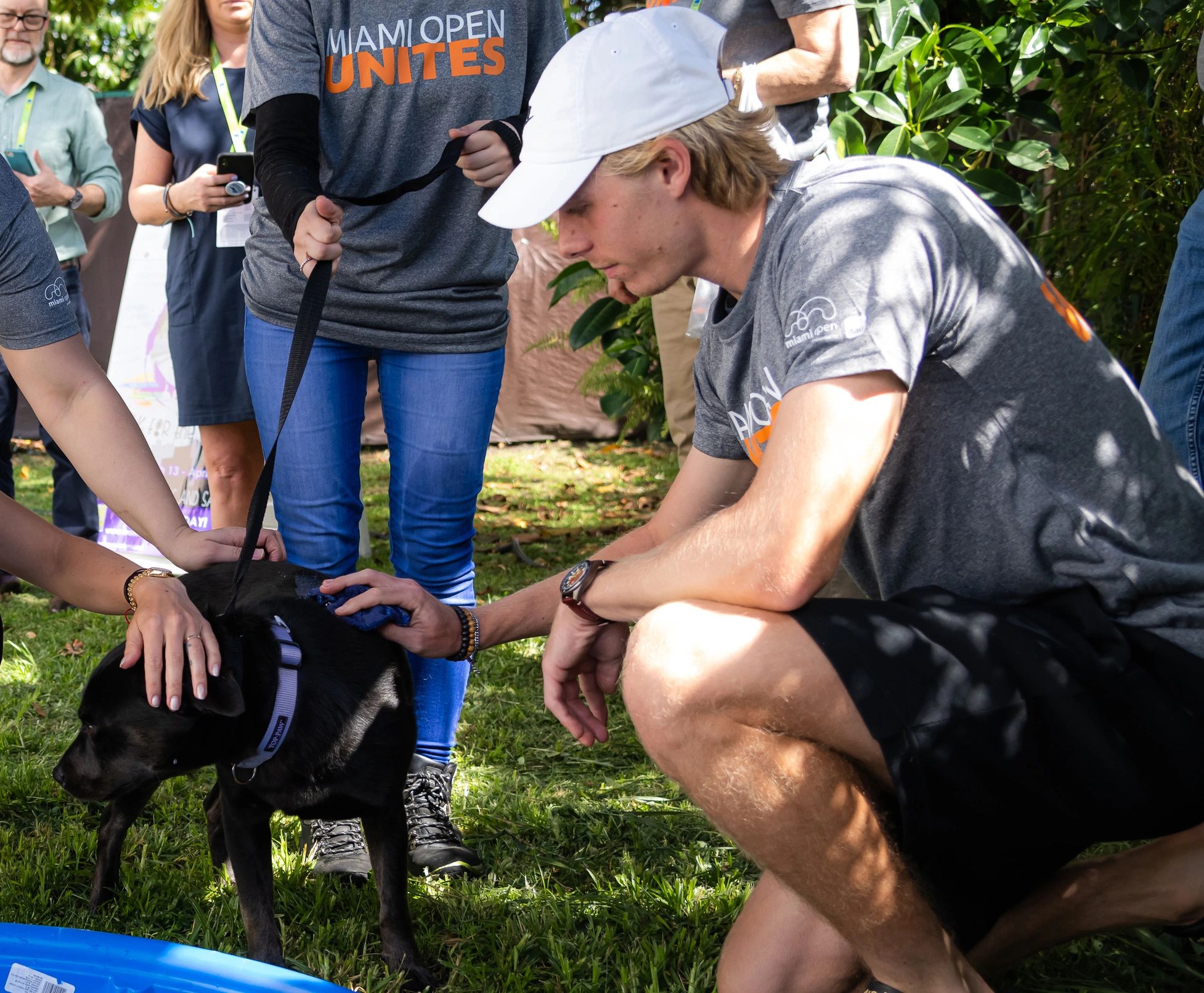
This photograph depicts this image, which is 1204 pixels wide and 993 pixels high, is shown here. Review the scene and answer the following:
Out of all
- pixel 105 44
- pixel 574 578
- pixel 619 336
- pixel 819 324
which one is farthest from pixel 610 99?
pixel 105 44

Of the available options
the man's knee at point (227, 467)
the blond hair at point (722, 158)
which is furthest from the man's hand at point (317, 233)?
the man's knee at point (227, 467)

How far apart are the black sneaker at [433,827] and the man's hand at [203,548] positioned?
0.60 meters

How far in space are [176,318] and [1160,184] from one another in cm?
323

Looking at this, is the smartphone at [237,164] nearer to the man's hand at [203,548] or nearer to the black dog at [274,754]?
the man's hand at [203,548]

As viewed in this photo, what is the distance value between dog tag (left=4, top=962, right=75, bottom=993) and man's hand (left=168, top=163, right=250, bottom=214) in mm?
2208

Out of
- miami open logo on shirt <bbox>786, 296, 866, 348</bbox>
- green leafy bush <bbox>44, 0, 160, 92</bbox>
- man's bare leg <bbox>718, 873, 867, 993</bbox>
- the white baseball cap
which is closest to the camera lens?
miami open logo on shirt <bbox>786, 296, 866, 348</bbox>

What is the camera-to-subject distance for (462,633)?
2.34 meters

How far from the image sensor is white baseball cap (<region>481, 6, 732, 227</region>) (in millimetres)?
1779

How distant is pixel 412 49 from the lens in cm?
253

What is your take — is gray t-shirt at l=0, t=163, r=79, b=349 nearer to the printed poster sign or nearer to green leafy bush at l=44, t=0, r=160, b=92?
the printed poster sign

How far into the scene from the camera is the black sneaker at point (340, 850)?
8.32ft

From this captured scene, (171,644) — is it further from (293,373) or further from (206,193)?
(206,193)

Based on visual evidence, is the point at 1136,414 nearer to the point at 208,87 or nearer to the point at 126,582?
the point at 126,582

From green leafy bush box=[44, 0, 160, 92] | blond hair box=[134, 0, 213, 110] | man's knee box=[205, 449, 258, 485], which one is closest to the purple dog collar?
man's knee box=[205, 449, 258, 485]
